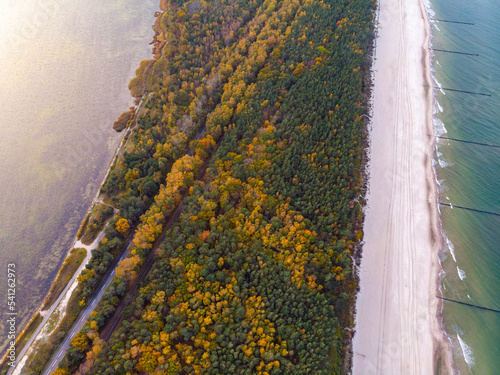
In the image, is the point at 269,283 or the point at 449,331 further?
the point at 449,331

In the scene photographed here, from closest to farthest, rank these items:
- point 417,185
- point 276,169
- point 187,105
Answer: point 276,169, point 417,185, point 187,105

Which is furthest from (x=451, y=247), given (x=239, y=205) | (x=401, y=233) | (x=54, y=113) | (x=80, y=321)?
(x=54, y=113)

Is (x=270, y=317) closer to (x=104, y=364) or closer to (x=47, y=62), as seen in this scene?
(x=104, y=364)

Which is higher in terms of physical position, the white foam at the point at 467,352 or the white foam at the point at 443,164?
the white foam at the point at 443,164

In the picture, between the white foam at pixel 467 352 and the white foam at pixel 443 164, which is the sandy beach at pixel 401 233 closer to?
the white foam at pixel 443 164

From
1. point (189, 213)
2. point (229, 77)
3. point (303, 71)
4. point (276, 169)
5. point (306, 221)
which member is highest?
point (303, 71)

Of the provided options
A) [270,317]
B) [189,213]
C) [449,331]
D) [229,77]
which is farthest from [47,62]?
[449,331]

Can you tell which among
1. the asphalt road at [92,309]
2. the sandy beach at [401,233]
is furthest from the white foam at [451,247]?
the asphalt road at [92,309]
